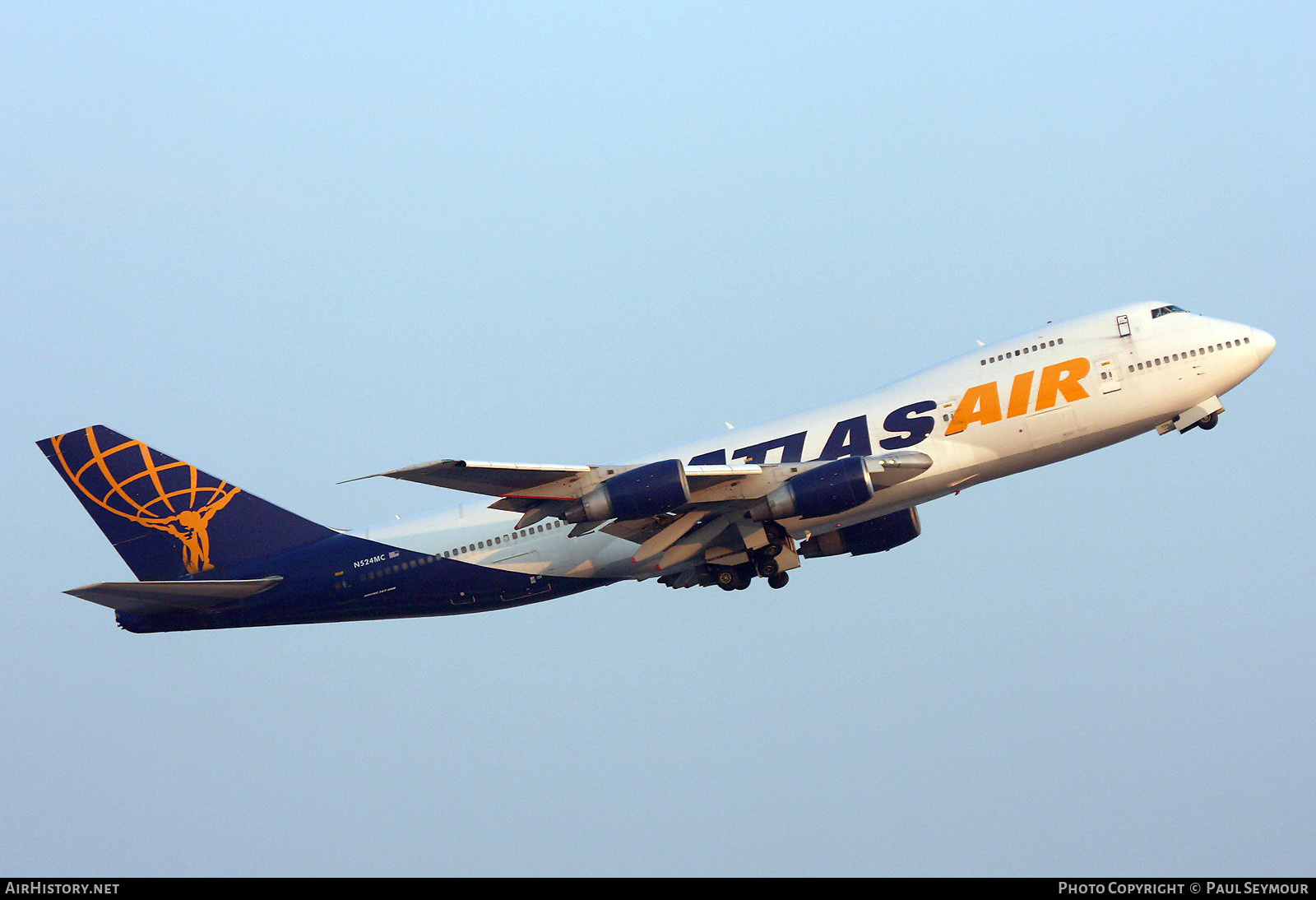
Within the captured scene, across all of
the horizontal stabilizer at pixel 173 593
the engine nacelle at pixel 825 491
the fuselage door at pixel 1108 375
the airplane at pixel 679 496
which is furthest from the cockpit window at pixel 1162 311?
the horizontal stabilizer at pixel 173 593

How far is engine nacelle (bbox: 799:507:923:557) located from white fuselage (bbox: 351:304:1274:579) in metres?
3.12

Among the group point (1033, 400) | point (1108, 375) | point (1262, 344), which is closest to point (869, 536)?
point (1033, 400)

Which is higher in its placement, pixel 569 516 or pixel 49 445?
pixel 49 445

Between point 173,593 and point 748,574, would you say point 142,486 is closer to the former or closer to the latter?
point 173,593

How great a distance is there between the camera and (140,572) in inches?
1649

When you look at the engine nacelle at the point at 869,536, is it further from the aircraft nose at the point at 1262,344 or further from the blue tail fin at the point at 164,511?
the blue tail fin at the point at 164,511

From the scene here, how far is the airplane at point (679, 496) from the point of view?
3534 cm

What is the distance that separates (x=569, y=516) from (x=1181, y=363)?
1718cm

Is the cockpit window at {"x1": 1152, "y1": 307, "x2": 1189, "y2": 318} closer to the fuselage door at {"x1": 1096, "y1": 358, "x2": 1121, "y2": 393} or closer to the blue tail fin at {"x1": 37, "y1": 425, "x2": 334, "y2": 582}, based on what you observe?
the fuselage door at {"x1": 1096, "y1": 358, "x2": 1121, "y2": 393}
